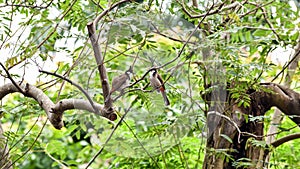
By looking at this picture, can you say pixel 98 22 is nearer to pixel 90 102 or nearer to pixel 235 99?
pixel 90 102

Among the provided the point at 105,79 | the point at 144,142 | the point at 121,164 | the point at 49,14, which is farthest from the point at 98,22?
the point at 121,164

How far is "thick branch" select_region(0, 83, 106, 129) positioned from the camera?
896mm

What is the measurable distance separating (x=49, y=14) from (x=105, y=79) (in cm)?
48

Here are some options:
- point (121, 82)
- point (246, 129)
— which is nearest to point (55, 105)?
point (121, 82)

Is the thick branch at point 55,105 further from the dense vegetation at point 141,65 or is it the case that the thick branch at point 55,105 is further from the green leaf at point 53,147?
the green leaf at point 53,147

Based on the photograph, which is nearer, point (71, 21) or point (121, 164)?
point (71, 21)

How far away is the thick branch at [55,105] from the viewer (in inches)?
35.3

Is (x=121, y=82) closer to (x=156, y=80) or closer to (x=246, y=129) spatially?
(x=156, y=80)

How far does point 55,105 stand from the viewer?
0.99 m

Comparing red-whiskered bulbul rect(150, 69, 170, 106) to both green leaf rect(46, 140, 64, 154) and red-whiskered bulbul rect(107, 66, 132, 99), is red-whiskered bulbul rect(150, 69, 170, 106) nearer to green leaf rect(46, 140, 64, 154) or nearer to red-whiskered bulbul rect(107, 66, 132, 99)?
red-whiskered bulbul rect(107, 66, 132, 99)

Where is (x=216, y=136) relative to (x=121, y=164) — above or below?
above

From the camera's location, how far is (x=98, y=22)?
3.12ft

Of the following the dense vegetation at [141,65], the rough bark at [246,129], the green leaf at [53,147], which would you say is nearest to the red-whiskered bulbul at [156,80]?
the dense vegetation at [141,65]

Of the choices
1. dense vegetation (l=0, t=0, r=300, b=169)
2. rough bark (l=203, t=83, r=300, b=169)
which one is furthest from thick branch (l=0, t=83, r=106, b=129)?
rough bark (l=203, t=83, r=300, b=169)
